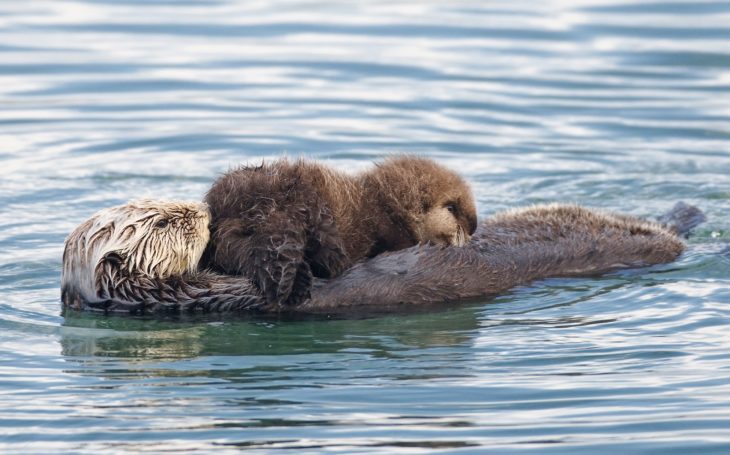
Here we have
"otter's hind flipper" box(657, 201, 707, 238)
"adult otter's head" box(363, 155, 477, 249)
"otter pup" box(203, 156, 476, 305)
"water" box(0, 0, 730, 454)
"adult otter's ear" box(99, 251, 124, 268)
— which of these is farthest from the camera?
"otter's hind flipper" box(657, 201, 707, 238)

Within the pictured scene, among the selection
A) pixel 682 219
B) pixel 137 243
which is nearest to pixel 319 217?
pixel 137 243

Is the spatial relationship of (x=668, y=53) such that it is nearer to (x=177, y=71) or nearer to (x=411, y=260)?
(x=177, y=71)

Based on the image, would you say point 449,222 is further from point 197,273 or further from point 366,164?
point 366,164

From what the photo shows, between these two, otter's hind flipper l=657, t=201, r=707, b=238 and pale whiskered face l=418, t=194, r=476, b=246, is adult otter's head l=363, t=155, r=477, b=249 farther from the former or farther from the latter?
otter's hind flipper l=657, t=201, r=707, b=238

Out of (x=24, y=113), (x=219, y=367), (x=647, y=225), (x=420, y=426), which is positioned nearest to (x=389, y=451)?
(x=420, y=426)

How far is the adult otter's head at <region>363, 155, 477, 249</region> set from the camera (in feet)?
23.6

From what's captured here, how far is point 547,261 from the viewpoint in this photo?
24.8 ft

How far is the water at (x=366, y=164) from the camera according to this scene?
18.2 feet

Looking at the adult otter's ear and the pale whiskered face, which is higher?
the pale whiskered face

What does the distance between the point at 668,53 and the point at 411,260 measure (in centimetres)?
854

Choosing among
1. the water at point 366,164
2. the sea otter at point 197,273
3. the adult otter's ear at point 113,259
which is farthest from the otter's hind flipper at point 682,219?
the adult otter's ear at point 113,259

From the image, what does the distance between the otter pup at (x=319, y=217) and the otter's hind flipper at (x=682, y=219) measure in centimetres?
191

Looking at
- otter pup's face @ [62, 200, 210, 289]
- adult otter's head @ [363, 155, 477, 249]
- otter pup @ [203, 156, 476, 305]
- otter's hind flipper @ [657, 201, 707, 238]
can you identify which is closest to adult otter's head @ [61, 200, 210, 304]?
otter pup's face @ [62, 200, 210, 289]

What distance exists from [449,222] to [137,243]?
181cm
